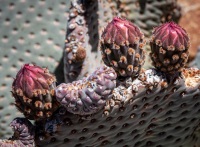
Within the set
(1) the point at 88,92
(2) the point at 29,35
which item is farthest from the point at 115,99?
(2) the point at 29,35

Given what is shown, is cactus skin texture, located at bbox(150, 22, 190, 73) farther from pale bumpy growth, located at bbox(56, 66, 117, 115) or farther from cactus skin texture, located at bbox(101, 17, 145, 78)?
pale bumpy growth, located at bbox(56, 66, 117, 115)

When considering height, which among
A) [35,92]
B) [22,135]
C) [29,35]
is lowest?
[22,135]

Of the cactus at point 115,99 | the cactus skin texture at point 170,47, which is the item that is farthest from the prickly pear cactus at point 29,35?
the cactus skin texture at point 170,47

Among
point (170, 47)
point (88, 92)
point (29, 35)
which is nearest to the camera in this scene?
point (88, 92)

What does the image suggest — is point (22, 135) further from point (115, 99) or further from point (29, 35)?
point (29, 35)

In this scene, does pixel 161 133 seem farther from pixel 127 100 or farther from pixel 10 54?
pixel 10 54

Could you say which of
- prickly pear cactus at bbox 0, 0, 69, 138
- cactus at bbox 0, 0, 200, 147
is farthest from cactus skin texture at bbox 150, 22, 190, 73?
prickly pear cactus at bbox 0, 0, 69, 138

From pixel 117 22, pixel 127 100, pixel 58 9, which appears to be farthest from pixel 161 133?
pixel 58 9
